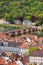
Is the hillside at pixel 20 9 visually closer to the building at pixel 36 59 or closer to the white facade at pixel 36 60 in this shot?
the building at pixel 36 59

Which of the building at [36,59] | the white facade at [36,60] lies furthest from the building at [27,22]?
the white facade at [36,60]

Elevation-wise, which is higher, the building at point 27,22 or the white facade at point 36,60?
the white facade at point 36,60

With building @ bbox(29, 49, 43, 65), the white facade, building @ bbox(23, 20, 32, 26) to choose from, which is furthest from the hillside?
the white facade

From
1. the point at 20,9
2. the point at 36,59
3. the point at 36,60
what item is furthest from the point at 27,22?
the point at 36,60

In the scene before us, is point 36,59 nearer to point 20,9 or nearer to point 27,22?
point 27,22

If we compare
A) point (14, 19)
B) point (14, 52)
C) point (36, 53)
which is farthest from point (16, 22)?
point (36, 53)

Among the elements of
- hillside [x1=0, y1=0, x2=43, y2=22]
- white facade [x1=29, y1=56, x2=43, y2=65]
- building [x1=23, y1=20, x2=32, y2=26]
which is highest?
white facade [x1=29, y1=56, x2=43, y2=65]

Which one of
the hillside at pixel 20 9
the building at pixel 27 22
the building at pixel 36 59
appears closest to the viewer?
the building at pixel 36 59

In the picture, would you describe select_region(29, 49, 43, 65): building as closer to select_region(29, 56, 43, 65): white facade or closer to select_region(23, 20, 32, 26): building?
select_region(29, 56, 43, 65): white facade

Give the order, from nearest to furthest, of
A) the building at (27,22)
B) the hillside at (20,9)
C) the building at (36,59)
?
the building at (36,59)
the building at (27,22)
the hillside at (20,9)
